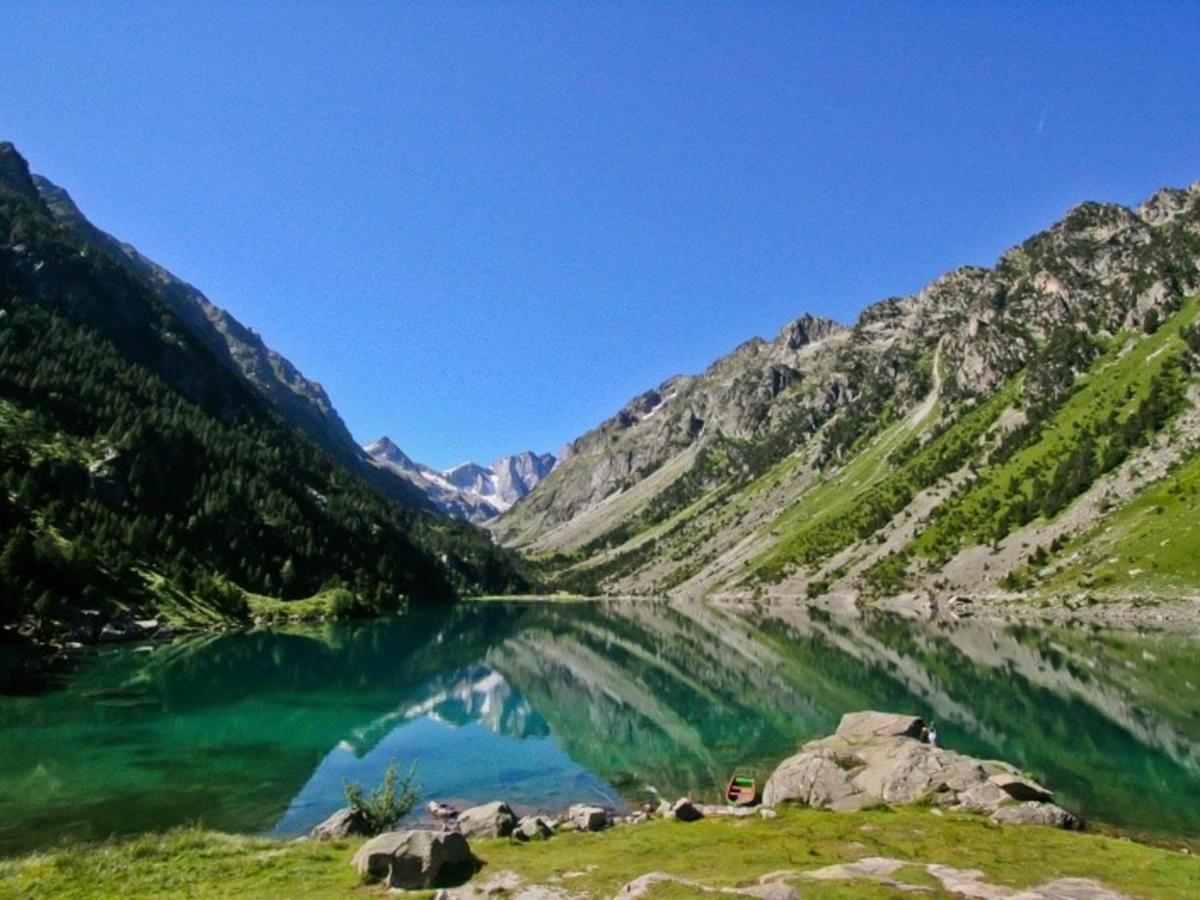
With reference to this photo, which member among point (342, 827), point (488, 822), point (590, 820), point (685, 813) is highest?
point (342, 827)

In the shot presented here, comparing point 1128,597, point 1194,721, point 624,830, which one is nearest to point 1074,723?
point 1194,721

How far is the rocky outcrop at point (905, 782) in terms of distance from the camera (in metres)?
26.0

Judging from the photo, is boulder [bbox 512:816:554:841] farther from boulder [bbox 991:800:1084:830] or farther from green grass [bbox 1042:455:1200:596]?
green grass [bbox 1042:455:1200:596]

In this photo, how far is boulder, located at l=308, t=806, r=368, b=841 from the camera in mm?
25781

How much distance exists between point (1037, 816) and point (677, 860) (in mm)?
13292

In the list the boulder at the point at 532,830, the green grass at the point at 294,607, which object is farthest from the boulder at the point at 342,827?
the green grass at the point at 294,607

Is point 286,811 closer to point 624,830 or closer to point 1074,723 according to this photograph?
point 624,830

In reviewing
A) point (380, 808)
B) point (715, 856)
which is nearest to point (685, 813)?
point (715, 856)

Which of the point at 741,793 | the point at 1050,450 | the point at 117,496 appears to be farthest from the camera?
the point at 1050,450

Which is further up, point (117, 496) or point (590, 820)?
point (117, 496)

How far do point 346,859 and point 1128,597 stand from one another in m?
113

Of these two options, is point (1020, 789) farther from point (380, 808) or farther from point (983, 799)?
point (380, 808)

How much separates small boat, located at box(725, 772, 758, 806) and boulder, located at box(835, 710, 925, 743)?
19.5ft

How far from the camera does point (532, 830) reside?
26.1 metres
